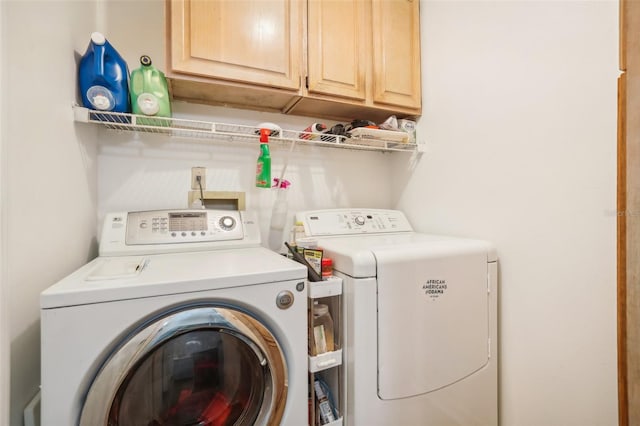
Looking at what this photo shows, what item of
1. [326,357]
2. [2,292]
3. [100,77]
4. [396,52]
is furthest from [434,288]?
[100,77]

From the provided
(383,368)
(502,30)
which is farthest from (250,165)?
(502,30)

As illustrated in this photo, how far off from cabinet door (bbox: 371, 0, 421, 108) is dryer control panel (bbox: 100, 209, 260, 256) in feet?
3.25

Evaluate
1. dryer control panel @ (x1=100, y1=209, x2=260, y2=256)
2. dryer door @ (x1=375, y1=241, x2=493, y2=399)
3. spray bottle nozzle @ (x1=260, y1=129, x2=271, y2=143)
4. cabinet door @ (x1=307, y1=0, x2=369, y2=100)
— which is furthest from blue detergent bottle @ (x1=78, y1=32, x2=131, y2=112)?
dryer door @ (x1=375, y1=241, x2=493, y2=399)

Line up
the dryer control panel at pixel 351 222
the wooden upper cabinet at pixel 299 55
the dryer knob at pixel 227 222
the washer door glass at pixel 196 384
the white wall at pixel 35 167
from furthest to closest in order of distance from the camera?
the dryer control panel at pixel 351 222 < the dryer knob at pixel 227 222 < the wooden upper cabinet at pixel 299 55 < the washer door glass at pixel 196 384 < the white wall at pixel 35 167

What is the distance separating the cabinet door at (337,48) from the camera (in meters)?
1.28

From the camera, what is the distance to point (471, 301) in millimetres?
1046

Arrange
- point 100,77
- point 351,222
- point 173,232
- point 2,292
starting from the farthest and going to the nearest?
point 351,222, point 173,232, point 100,77, point 2,292

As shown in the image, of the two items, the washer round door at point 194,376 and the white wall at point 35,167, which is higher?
the white wall at point 35,167

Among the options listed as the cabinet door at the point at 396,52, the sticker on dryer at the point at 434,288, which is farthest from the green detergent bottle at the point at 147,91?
the sticker on dryer at the point at 434,288

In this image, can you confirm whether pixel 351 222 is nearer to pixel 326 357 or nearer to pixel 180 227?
pixel 326 357

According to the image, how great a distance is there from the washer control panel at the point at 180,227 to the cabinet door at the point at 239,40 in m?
0.60

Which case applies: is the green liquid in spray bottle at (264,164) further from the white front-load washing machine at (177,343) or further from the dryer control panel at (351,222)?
the white front-load washing machine at (177,343)

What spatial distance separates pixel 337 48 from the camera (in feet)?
4.38

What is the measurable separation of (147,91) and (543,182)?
1.58 m
